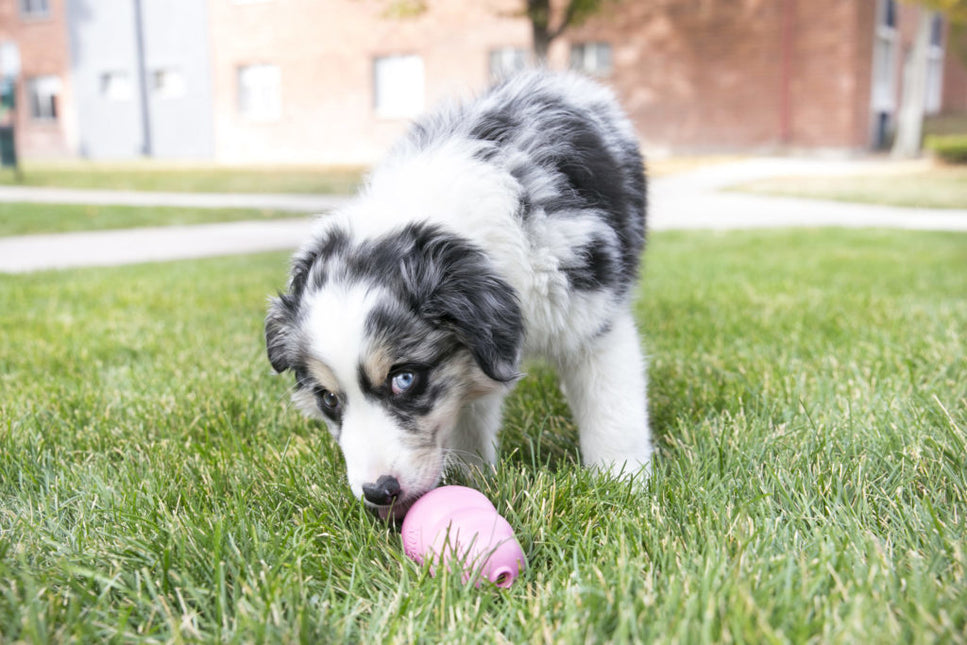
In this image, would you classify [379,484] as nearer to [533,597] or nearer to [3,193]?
[533,597]

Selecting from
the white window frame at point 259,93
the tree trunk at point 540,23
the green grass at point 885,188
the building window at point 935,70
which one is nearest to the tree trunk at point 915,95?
the green grass at point 885,188

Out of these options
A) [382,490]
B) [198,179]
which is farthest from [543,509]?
[198,179]

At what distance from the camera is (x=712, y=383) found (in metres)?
3.61

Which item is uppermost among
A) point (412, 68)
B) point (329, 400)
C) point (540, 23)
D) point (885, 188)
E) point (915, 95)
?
point (540, 23)

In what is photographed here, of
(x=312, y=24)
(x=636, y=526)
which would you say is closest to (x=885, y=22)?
(x=312, y=24)

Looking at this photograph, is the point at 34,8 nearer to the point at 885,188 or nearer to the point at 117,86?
the point at 117,86

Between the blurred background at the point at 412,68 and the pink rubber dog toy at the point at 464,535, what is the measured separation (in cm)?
1669

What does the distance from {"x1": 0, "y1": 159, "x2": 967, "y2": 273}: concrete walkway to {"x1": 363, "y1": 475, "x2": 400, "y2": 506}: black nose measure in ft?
15.0

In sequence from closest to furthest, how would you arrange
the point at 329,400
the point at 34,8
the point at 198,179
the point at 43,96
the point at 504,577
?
the point at 504,577, the point at 329,400, the point at 198,179, the point at 34,8, the point at 43,96

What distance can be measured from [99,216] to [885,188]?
12529 mm

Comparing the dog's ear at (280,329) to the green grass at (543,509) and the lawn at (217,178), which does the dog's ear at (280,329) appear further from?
the lawn at (217,178)

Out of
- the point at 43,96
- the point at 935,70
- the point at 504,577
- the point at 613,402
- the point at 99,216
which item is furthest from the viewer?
the point at 43,96

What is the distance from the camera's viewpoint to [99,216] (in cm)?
1221

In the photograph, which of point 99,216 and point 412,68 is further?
point 412,68
